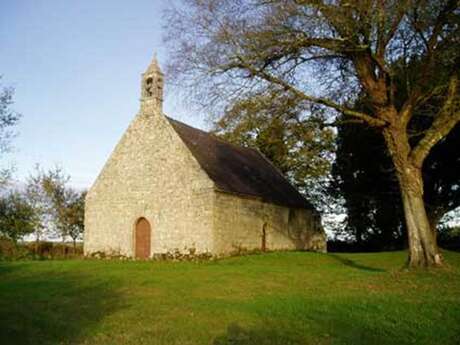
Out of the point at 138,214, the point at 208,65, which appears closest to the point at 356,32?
the point at 208,65

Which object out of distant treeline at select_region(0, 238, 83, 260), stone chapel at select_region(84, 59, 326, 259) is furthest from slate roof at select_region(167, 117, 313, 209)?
distant treeline at select_region(0, 238, 83, 260)

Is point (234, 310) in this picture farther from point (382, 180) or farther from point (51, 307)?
point (382, 180)

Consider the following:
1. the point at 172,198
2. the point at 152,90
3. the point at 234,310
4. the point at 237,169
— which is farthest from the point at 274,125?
the point at 237,169

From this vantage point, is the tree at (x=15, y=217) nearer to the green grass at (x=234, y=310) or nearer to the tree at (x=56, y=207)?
the tree at (x=56, y=207)

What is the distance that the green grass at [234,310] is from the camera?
→ 7.57 m

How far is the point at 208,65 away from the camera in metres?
14.1

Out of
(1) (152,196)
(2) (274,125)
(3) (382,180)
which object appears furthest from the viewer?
(3) (382,180)

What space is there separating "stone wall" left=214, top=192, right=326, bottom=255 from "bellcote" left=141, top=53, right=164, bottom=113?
654cm

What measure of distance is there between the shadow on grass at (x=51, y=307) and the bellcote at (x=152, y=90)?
45.2ft

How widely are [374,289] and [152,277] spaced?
6.75m

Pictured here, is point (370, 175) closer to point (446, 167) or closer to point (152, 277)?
point (446, 167)

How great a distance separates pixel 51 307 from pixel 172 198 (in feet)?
52.2

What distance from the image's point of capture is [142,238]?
1061 inches

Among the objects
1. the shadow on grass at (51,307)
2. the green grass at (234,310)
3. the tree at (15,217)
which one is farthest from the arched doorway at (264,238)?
the tree at (15,217)
